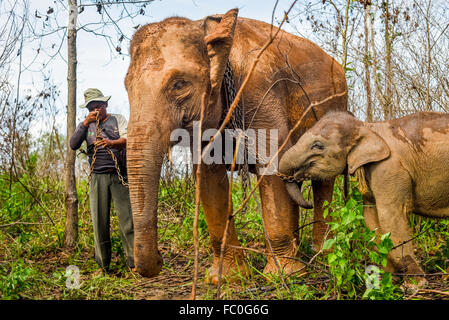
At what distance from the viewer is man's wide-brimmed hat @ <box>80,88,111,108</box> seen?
5.36 metres

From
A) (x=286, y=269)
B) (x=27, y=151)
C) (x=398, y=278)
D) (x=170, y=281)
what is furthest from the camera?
(x=27, y=151)

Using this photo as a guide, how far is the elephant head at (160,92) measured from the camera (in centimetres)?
335

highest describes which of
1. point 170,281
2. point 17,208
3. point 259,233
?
point 17,208

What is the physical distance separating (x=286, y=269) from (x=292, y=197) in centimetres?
73

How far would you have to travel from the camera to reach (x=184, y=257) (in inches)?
226

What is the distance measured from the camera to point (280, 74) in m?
4.55

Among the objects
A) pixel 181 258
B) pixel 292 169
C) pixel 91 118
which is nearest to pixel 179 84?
pixel 292 169

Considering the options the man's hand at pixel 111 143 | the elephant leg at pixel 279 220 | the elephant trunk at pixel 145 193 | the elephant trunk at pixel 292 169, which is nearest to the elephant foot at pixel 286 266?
the elephant leg at pixel 279 220

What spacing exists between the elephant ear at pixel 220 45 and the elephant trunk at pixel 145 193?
0.75 metres

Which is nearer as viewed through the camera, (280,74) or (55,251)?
(280,74)

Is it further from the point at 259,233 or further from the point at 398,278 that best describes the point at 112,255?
the point at 398,278

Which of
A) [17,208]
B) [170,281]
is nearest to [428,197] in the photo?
[170,281]

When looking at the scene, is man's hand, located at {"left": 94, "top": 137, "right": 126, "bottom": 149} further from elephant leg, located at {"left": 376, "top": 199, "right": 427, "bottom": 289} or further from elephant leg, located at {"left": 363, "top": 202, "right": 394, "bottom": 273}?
elephant leg, located at {"left": 376, "top": 199, "right": 427, "bottom": 289}

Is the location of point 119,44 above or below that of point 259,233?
above
